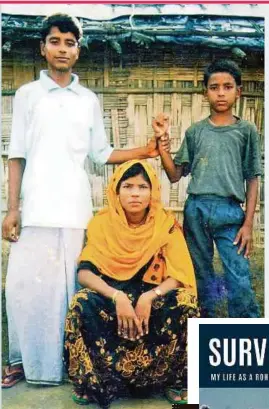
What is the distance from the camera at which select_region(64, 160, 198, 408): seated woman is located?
3113 mm

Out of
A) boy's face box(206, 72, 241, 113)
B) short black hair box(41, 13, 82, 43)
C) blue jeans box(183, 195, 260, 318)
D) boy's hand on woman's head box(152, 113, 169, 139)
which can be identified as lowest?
blue jeans box(183, 195, 260, 318)

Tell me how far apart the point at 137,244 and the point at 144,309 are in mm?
296

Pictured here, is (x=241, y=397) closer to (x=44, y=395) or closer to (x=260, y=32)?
(x=44, y=395)

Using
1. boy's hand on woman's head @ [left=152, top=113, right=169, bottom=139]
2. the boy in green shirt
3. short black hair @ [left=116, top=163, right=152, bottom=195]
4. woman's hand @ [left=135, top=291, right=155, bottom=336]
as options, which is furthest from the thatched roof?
woman's hand @ [left=135, top=291, right=155, bottom=336]

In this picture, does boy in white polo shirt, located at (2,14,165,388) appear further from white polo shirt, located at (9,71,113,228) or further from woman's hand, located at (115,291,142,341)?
woman's hand, located at (115,291,142,341)

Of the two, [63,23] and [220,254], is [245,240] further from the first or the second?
[63,23]

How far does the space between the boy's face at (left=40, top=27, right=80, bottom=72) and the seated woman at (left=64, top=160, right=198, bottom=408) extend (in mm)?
554

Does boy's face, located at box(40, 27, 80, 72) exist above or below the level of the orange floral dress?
above

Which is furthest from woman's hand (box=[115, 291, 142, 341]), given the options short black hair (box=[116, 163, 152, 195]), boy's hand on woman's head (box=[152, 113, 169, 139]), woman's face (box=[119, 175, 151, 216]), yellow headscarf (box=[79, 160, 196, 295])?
boy's hand on woman's head (box=[152, 113, 169, 139])

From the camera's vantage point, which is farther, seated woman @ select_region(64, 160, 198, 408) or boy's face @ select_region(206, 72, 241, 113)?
boy's face @ select_region(206, 72, 241, 113)

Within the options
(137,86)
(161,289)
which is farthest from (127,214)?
(137,86)

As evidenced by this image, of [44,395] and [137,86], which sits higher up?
[137,86]

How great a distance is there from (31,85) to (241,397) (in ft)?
5.71

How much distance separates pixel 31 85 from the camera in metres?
3.24
